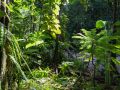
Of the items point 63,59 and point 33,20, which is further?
point 33,20

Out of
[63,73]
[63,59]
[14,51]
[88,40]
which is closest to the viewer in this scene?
[14,51]

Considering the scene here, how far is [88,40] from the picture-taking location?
7.16m

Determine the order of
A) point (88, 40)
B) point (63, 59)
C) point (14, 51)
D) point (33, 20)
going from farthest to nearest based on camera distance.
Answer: point (33, 20)
point (63, 59)
point (88, 40)
point (14, 51)

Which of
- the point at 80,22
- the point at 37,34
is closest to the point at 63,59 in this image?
the point at 37,34

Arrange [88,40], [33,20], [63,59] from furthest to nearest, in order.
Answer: [33,20] < [63,59] < [88,40]

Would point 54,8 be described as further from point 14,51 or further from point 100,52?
point 14,51

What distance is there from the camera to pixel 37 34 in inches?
382

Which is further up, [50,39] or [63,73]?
[50,39]

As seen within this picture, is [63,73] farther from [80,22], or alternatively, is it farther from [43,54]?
[80,22]

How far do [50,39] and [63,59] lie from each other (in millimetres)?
970

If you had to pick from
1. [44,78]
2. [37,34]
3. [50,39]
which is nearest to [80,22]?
[50,39]

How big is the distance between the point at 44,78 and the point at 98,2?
16657mm

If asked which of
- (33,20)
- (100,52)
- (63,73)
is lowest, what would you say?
(63,73)

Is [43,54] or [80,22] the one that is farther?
[80,22]
